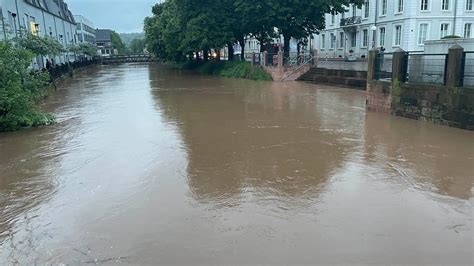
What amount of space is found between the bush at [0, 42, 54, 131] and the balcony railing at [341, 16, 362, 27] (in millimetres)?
36874

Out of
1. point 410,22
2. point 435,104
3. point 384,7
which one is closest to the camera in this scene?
point 435,104

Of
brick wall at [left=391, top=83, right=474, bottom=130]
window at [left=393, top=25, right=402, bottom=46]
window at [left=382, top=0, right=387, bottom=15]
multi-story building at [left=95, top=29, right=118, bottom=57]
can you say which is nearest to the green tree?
multi-story building at [left=95, top=29, right=118, bottom=57]

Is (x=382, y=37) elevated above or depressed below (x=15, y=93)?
above

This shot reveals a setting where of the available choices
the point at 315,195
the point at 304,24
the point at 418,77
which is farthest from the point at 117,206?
the point at 304,24

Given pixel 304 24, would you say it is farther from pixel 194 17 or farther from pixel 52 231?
pixel 52 231

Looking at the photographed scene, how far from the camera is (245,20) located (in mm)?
33531

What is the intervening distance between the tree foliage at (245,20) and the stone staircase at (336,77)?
4.05 meters

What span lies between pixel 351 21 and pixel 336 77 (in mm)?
19324

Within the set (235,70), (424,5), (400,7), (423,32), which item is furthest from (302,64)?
(424,5)

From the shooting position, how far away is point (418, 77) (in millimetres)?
14023

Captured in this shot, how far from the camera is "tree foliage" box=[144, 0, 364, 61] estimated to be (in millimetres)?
31453

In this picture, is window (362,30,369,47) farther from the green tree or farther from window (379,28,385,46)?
the green tree

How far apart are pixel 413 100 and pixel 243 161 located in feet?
25.0

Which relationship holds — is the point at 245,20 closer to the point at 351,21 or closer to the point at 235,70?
the point at 235,70
